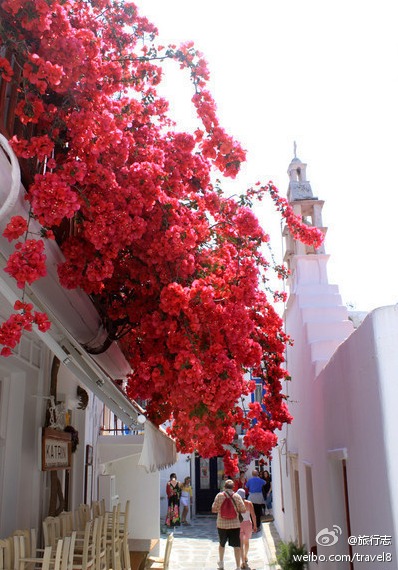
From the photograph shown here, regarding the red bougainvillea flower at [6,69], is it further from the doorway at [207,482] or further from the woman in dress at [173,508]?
the doorway at [207,482]

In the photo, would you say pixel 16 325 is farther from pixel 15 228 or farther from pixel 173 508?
pixel 173 508

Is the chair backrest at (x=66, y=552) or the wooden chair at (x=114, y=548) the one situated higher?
the chair backrest at (x=66, y=552)

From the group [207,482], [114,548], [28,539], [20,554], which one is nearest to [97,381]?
[20,554]

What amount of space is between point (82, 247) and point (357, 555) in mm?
3304

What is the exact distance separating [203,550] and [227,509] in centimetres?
349

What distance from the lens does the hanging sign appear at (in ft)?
20.6

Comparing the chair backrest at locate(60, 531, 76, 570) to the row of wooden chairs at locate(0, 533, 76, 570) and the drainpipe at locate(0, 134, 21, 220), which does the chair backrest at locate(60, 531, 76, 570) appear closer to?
the row of wooden chairs at locate(0, 533, 76, 570)

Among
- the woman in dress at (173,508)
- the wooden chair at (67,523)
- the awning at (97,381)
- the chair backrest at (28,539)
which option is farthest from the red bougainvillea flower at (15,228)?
the woman in dress at (173,508)

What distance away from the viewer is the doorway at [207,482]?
71.6 ft

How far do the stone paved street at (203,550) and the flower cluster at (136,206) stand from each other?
7.43 meters

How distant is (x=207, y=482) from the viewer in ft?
72.6

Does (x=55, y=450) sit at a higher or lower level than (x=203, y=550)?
higher

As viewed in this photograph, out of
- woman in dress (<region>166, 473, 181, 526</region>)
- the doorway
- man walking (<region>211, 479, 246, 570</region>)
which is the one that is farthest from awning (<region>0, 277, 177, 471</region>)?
the doorway

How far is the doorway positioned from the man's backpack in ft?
38.8
